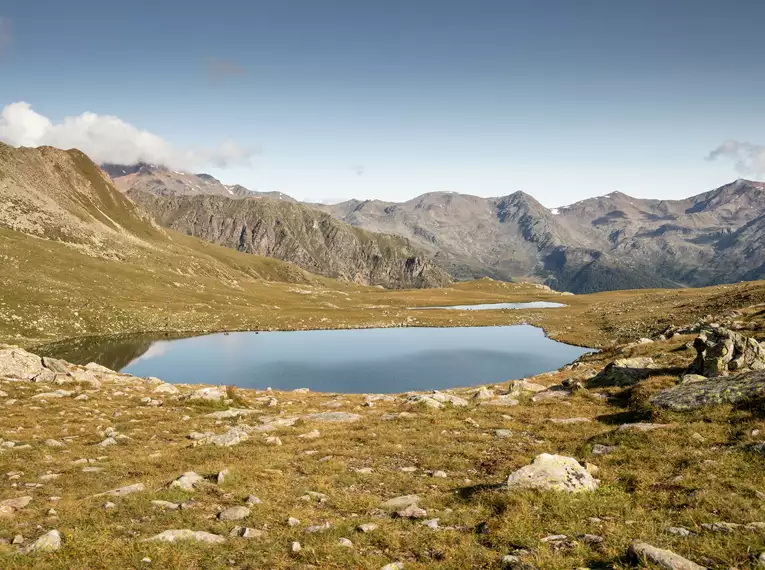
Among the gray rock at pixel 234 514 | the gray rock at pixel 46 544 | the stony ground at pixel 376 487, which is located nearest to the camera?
the stony ground at pixel 376 487

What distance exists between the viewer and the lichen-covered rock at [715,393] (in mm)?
18531

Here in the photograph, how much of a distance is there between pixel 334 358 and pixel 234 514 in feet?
220

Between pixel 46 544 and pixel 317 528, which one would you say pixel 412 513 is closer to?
pixel 317 528

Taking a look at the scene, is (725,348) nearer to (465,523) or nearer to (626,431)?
(626,431)

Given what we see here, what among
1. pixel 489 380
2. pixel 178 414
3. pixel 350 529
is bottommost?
pixel 489 380

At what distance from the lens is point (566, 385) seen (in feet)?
104

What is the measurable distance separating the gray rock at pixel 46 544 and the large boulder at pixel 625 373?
29.1 meters

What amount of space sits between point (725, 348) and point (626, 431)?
483 inches

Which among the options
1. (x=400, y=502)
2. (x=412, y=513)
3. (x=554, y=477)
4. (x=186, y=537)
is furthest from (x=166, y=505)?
(x=554, y=477)

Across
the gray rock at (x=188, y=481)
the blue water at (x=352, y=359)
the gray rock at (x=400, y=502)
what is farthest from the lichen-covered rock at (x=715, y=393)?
the blue water at (x=352, y=359)

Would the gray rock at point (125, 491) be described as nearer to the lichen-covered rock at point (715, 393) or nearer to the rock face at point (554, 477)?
the rock face at point (554, 477)

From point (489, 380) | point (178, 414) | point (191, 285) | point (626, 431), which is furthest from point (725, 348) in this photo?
point (191, 285)

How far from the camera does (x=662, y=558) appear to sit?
26.5ft

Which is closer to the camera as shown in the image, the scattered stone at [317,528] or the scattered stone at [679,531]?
the scattered stone at [679,531]
